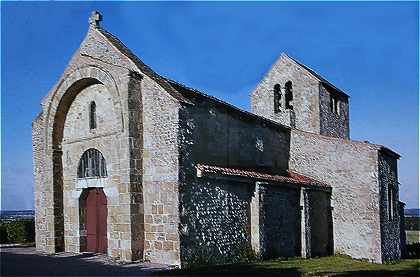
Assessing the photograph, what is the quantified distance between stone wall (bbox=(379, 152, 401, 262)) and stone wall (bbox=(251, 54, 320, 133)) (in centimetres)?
565

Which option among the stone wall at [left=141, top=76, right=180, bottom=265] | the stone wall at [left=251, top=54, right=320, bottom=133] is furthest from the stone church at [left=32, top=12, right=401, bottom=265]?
the stone wall at [left=251, top=54, right=320, bottom=133]

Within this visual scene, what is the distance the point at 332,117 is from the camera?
29234 millimetres

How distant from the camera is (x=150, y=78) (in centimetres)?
1516

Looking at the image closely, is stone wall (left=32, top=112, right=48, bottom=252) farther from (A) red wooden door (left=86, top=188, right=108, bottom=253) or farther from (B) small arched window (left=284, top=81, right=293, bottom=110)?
(B) small arched window (left=284, top=81, right=293, bottom=110)

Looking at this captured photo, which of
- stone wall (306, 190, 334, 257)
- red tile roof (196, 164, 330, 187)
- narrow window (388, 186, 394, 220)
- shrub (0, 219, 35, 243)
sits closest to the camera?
red tile roof (196, 164, 330, 187)

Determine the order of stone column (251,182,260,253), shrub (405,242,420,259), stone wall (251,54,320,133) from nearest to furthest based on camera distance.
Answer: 1. stone column (251,182,260,253)
2. shrub (405,242,420,259)
3. stone wall (251,54,320,133)

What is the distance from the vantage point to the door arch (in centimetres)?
1634

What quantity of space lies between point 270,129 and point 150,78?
8610mm

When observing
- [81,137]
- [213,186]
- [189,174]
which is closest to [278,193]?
[213,186]

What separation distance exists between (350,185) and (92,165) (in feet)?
39.1

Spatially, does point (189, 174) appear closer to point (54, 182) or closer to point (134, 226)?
point (134, 226)

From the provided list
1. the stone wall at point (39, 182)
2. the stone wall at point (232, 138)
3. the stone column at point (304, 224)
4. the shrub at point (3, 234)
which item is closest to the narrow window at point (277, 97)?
the stone wall at point (232, 138)

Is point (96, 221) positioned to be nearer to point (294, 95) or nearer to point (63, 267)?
point (63, 267)

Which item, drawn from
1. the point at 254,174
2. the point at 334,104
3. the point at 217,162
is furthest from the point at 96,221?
the point at 334,104
